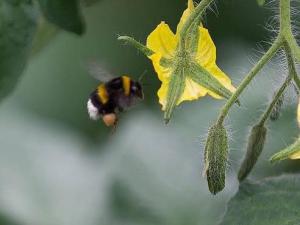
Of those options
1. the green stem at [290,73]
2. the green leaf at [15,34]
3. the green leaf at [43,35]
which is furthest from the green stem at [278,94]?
the green leaf at [43,35]

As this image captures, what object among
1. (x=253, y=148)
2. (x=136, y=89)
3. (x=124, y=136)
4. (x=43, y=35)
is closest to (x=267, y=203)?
(x=253, y=148)

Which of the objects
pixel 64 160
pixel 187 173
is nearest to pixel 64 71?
pixel 64 160

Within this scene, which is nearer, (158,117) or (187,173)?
(187,173)

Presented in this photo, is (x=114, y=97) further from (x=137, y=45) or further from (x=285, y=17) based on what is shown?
(x=285, y=17)

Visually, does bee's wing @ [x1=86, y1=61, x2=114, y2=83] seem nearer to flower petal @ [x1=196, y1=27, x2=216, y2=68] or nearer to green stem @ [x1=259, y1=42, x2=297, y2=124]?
flower petal @ [x1=196, y1=27, x2=216, y2=68]

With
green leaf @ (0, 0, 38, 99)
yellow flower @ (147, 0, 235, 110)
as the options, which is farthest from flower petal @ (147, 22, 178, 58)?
green leaf @ (0, 0, 38, 99)

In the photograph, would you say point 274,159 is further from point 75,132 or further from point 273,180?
point 75,132
